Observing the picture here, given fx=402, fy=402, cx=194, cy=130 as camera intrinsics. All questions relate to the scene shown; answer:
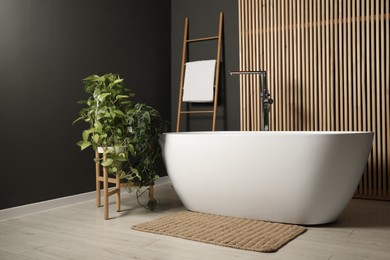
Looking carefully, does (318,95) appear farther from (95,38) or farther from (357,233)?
(95,38)

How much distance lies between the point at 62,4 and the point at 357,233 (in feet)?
8.86

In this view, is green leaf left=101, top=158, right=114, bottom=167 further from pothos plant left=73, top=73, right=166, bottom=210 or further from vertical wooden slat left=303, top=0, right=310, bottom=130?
vertical wooden slat left=303, top=0, right=310, bottom=130

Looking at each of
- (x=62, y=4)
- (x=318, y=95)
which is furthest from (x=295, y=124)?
(x=62, y=4)

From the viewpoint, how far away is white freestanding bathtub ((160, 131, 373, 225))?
2387mm

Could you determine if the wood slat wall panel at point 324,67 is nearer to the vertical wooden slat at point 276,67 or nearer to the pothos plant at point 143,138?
the vertical wooden slat at point 276,67

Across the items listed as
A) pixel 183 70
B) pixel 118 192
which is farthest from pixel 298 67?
pixel 118 192

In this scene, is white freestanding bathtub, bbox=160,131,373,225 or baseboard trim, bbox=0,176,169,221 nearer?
white freestanding bathtub, bbox=160,131,373,225

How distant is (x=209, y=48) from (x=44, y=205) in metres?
2.32

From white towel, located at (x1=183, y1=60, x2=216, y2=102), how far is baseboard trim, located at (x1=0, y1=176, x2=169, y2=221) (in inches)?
55.8

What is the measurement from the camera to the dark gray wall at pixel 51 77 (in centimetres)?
280

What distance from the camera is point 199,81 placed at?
414 centimetres

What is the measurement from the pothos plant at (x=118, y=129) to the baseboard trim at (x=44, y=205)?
0.60 meters

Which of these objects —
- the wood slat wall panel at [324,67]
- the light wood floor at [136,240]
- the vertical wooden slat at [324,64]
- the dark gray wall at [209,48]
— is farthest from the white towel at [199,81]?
the light wood floor at [136,240]

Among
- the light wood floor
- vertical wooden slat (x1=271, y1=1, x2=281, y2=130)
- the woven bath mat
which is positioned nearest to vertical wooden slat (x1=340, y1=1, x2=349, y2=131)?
vertical wooden slat (x1=271, y1=1, x2=281, y2=130)
